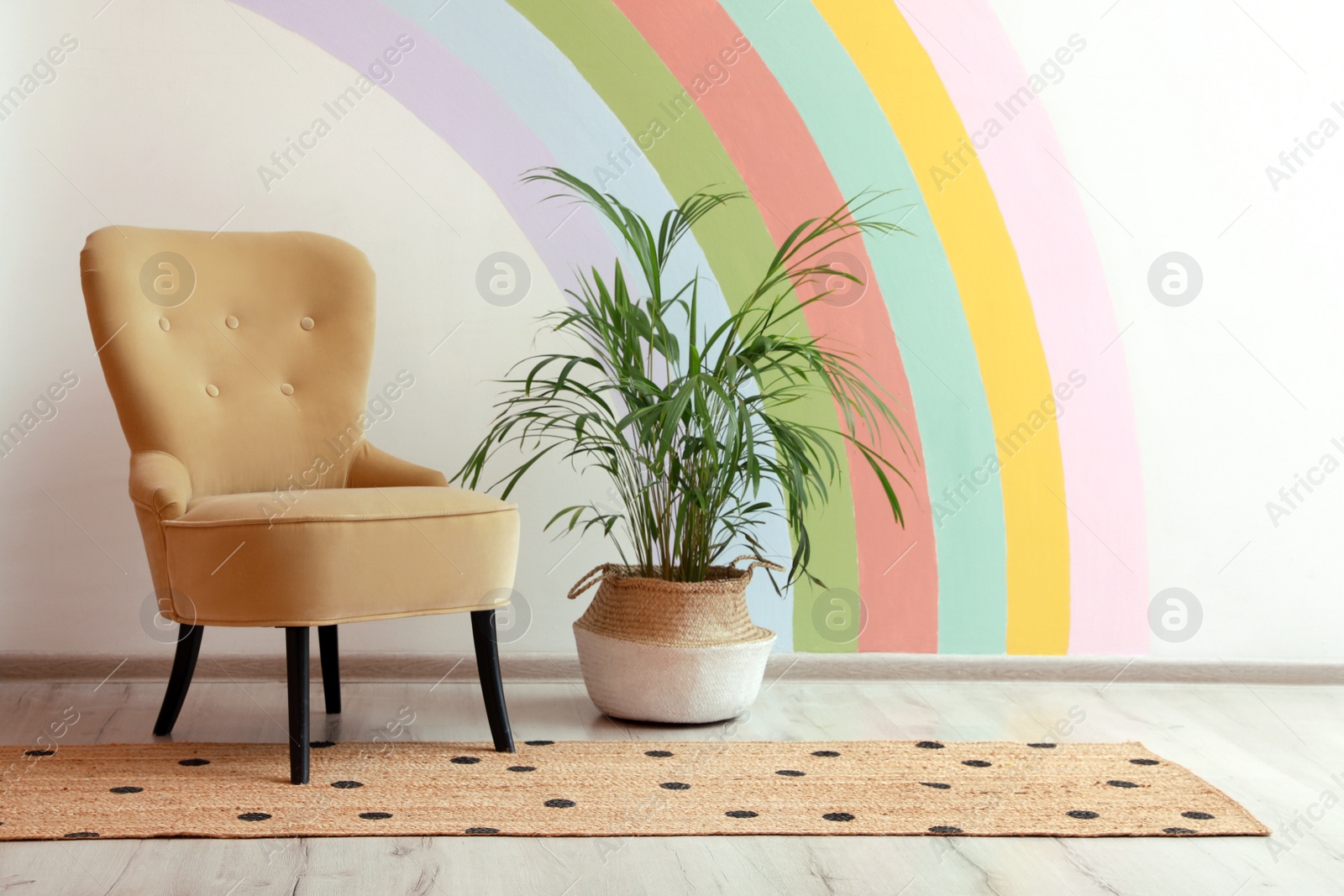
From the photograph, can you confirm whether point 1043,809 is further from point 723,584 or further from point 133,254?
point 133,254

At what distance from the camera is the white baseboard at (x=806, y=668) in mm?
2559

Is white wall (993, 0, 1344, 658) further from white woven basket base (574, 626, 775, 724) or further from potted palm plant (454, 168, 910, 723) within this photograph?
white woven basket base (574, 626, 775, 724)

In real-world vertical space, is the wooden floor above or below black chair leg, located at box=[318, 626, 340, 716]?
below

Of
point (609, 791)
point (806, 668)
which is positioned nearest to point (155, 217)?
point (609, 791)

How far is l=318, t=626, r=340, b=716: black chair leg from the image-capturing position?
91.0 inches

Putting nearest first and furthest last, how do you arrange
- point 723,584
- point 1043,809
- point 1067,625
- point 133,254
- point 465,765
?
1. point 1043,809
2. point 465,765
3. point 133,254
4. point 723,584
5. point 1067,625

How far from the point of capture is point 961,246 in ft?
9.05

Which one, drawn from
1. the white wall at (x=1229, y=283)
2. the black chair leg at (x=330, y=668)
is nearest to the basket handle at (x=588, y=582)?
the black chair leg at (x=330, y=668)

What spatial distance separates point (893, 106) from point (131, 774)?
2.15m

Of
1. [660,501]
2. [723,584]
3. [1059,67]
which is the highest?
[1059,67]

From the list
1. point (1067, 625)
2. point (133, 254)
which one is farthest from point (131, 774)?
point (1067, 625)

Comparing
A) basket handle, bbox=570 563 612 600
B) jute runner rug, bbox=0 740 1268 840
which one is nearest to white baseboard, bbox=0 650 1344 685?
basket handle, bbox=570 563 612 600

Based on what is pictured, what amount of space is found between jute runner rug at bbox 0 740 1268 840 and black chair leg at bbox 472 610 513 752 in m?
0.04

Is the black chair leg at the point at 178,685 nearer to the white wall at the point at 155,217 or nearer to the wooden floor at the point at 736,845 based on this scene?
the wooden floor at the point at 736,845
